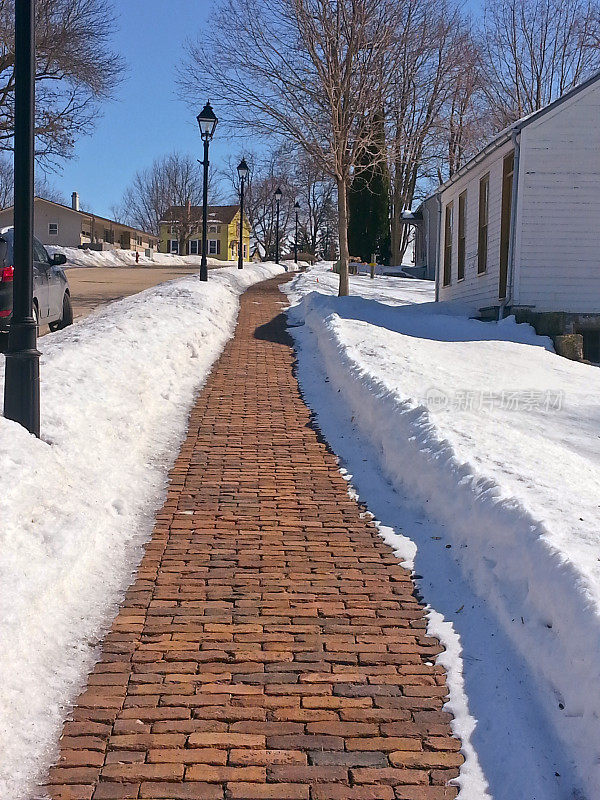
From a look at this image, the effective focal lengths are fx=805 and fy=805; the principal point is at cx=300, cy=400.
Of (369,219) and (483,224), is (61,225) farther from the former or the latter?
(483,224)

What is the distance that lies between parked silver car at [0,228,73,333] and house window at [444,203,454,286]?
36.5 ft

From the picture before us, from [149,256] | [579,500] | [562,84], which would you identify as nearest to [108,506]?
[579,500]

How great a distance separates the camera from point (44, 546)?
4488 mm

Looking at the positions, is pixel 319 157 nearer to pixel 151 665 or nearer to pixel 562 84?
pixel 151 665

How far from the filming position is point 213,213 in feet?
278

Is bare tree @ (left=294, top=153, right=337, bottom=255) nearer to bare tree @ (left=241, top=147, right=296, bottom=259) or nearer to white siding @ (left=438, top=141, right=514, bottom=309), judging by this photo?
bare tree @ (left=241, top=147, right=296, bottom=259)

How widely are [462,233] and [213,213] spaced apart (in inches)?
2684

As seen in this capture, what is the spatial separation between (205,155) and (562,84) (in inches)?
1077

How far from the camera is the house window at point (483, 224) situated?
1719cm

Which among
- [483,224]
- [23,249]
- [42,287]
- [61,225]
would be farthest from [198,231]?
[23,249]

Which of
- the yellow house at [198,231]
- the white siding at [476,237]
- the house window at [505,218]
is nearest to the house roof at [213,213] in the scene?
the yellow house at [198,231]

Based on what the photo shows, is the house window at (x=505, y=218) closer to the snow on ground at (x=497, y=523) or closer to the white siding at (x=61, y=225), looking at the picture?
the snow on ground at (x=497, y=523)

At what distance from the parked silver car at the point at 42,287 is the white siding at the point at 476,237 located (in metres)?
8.50

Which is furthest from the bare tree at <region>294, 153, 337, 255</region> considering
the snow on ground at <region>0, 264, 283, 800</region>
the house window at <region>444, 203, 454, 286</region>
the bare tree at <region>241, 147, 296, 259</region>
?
the snow on ground at <region>0, 264, 283, 800</region>
